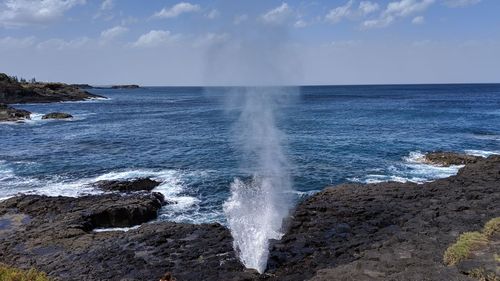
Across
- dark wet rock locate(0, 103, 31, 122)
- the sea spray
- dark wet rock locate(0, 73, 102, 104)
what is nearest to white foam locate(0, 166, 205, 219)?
the sea spray

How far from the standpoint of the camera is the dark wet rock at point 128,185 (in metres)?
36.4

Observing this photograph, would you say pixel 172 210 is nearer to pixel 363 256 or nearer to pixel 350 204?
pixel 350 204

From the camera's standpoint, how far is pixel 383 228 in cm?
2398

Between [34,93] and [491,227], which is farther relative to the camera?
[34,93]

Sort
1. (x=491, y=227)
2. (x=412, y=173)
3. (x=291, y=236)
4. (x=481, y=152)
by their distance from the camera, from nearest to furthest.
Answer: (x=491, y=227)
(x=291, y=236)
(x=412, y=173)
(x=481, y=152)

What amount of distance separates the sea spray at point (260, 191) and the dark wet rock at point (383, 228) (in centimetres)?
107

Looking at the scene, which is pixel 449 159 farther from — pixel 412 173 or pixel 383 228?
pixel 383 228

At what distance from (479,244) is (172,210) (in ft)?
66.4

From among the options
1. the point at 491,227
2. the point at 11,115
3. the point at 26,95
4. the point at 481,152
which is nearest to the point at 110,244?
the point at 491,227

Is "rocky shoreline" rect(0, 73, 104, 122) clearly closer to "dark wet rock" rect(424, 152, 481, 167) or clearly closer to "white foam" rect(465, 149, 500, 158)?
"dark wet rock" rect(424, 152, 481, 167)

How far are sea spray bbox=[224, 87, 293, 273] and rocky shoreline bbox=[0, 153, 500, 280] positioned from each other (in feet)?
2.35

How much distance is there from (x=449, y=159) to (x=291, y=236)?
1143 inches

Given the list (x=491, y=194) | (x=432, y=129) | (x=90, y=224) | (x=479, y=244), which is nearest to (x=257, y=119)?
(x=90, y=224)

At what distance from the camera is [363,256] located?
20203 millimetres
